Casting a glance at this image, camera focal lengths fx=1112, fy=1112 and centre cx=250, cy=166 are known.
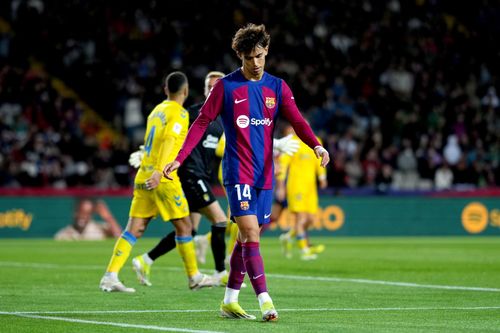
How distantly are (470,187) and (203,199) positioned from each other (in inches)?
691

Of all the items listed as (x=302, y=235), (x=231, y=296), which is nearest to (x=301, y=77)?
(x=302, y=235)

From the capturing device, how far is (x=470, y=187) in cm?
2983

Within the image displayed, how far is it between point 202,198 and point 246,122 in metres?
4.16

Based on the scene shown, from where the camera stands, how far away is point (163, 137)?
12.4 meters

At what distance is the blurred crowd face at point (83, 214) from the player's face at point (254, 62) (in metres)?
18.4

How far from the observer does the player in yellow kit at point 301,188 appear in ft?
67.4


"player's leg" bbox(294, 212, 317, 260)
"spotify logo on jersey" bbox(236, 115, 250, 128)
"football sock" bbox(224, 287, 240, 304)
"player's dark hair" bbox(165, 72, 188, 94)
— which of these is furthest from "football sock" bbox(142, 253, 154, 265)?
"player's leg" bbox(294, 212, 317, 260)

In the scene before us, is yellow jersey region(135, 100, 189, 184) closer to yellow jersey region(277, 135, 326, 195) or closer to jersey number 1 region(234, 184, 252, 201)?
jersey number 1 region(234, 184, 252, 201)

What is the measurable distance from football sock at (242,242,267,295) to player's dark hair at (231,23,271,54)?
5.37 ft

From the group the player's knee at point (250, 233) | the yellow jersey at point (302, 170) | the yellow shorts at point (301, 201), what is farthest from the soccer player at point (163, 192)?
the yellow jersey at point (302, 170)

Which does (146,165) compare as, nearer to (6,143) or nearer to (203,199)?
(203,199)

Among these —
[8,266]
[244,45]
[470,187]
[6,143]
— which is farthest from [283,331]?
[470,187]

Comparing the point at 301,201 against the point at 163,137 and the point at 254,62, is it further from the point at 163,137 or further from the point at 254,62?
the point at 254,62

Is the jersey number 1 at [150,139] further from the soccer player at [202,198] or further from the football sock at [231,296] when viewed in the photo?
the football sock at [231,296]
